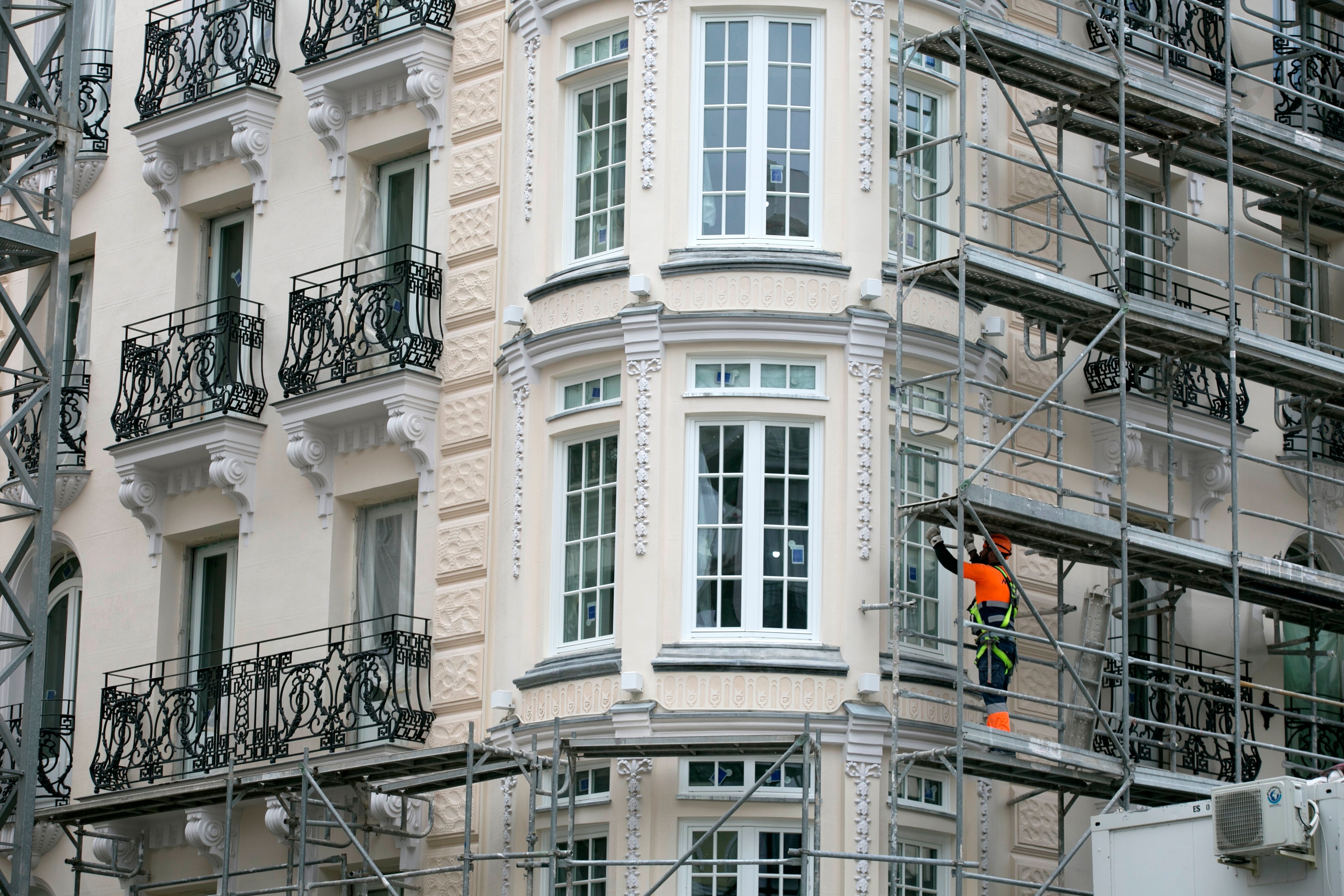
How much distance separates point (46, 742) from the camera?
29734 mm

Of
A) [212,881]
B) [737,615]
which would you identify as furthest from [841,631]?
[212,881]

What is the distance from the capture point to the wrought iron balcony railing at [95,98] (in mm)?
31312

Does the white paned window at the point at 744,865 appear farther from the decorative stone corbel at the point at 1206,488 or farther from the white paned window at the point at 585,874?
the decorative stone corbel at the point at 1206,488

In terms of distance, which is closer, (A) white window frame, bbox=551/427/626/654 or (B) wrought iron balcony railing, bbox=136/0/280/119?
(A) white window frame, bbox=551/427/626/654

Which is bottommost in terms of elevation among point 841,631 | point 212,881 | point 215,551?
point 212,881

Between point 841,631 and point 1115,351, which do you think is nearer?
point 841,631

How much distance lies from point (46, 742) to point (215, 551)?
3194 millimetres

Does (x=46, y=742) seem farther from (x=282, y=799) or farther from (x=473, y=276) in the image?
(x=473, y=276)

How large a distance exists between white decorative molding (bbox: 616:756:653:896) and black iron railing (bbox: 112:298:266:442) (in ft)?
22.5

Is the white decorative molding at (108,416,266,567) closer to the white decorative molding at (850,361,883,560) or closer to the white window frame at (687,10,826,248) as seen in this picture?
the white window frame at (687,10,826,248)

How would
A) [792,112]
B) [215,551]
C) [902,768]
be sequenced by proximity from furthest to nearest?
[215,551]
[792,112]
[902,768]

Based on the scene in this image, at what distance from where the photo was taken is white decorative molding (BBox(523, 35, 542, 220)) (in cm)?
2605

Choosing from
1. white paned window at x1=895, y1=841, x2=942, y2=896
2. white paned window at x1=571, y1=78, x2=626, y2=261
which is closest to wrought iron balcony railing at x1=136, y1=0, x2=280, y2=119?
white paned window at x1=571, y1=78, x2=626, y2=261

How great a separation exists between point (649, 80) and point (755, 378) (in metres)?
3.20
